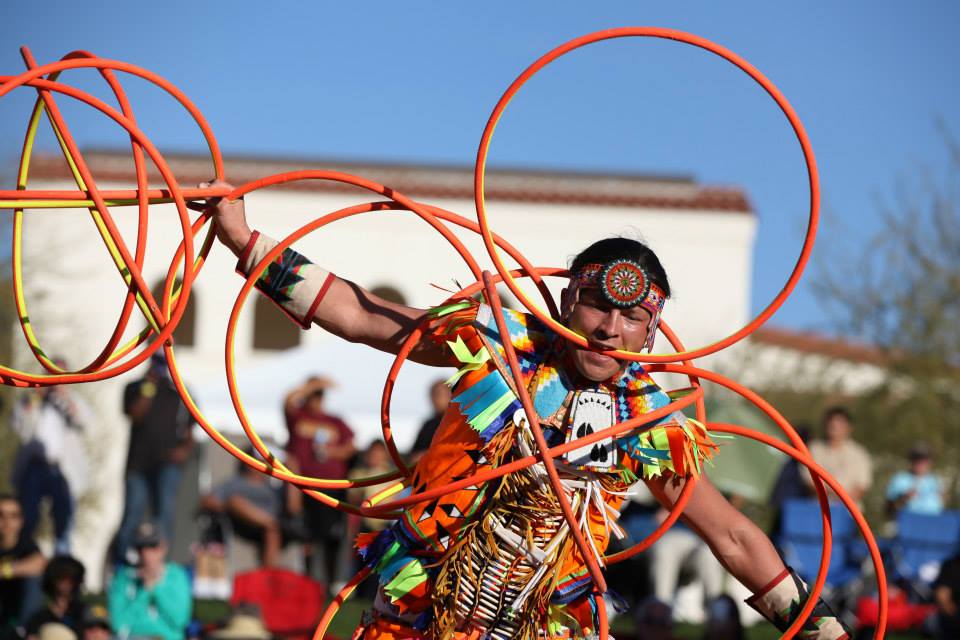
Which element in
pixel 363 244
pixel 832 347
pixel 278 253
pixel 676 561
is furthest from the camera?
pixel 363 244

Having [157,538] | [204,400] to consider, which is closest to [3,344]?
[204,400]

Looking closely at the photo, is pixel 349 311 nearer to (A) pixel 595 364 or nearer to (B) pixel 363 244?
(A) pixel 595 364

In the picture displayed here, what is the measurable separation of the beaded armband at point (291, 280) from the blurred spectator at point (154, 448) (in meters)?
5.59

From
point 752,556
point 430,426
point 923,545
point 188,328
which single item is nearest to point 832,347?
point 188,328

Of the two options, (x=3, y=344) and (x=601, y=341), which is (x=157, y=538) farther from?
(x=3, y=344)

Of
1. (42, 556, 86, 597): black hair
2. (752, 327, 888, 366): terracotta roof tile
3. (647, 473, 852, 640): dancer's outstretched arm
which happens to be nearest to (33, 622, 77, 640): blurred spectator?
(42, 556, 86, 597): black hair

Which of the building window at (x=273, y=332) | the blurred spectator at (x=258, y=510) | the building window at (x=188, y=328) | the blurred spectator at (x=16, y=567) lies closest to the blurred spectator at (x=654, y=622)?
the blurred spectator at (x=258, y=510)

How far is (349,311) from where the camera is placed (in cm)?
415

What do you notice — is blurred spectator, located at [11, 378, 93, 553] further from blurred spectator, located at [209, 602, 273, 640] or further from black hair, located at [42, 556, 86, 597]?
blurred spectator, located at [209, 602, 273, 640]

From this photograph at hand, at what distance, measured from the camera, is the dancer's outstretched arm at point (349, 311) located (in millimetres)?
4125

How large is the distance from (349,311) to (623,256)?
813 mm

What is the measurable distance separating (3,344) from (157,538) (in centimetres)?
1405

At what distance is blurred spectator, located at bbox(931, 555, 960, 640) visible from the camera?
9.00 m

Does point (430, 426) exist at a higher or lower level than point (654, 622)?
higher
